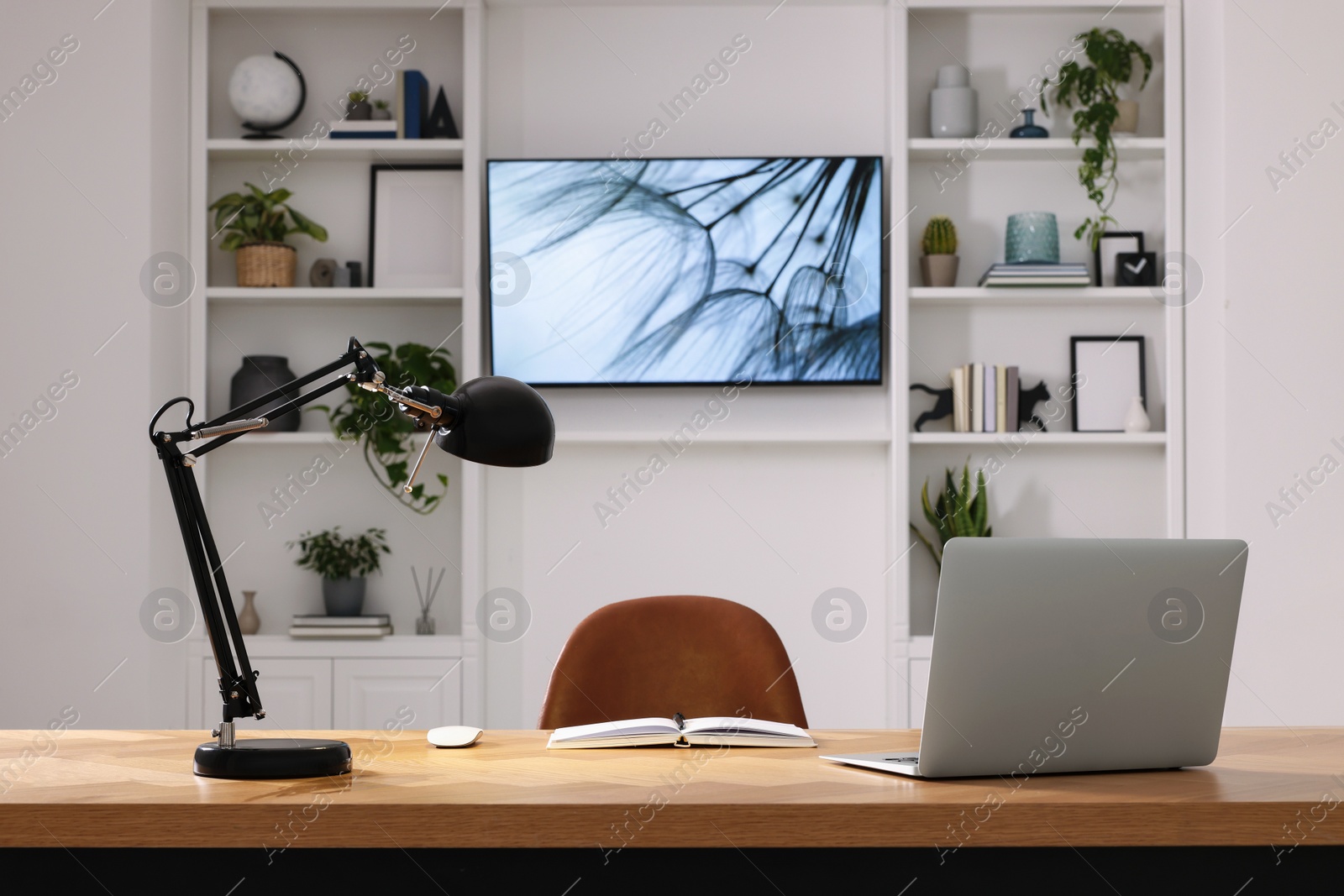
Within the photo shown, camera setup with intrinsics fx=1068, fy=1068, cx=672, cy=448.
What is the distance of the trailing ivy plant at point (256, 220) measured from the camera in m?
3.27

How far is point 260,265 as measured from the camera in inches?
128

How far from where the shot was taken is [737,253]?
329 centimetres

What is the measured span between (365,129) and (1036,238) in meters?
2.09

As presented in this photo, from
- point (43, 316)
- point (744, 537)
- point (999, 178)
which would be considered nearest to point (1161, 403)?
point (999, 178)

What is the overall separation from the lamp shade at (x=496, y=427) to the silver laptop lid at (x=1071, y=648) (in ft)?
1.65

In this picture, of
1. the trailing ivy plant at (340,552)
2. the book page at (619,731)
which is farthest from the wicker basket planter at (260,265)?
the book page at (619,731)

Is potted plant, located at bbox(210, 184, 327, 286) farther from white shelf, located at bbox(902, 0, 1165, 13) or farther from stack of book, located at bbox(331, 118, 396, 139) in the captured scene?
white shelf, located at bbox(902, 0, 1165, 13)

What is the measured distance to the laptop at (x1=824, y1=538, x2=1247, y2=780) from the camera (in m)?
1.13

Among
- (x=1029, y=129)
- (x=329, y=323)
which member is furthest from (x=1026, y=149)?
(x=329, y=323)

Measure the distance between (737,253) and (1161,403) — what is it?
1.41m

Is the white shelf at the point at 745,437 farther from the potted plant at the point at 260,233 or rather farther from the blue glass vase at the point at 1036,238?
the potted plant at the point at 260,233
